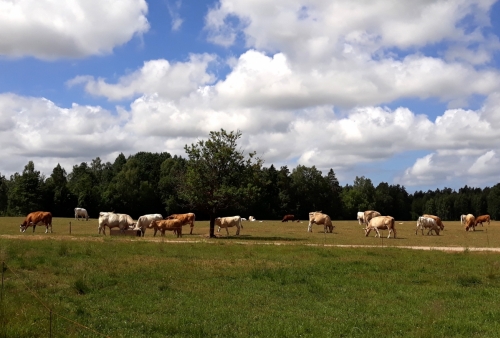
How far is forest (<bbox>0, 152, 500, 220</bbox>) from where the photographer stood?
332 feet

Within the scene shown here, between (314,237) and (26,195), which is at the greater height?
(26,195)

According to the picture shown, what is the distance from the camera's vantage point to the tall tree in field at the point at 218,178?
41531mm

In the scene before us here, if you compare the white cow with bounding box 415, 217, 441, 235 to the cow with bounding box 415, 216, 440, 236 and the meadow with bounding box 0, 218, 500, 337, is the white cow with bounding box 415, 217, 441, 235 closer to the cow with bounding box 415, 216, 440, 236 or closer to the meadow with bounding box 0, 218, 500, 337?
the cow with bounding box 415, 216, 440, 236

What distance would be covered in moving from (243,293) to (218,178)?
26.2 m

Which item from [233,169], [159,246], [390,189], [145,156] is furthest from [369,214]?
[390,189]

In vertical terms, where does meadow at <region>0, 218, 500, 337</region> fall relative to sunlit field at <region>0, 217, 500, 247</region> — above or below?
below

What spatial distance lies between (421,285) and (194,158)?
27.1 metres

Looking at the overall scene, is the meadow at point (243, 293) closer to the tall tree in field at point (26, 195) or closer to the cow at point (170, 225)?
the cow at point (170, 225)

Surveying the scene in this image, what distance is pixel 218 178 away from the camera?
140 feet

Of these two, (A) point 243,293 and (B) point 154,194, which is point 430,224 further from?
(B) point 154,194

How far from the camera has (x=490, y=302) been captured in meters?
16.2

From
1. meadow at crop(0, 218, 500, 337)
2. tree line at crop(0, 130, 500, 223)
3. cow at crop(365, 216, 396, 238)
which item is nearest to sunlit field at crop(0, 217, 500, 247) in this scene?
cow at crop(365, 216, 396, 238)

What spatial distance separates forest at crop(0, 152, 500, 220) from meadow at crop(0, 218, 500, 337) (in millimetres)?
56518

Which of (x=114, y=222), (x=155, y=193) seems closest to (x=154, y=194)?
(x=155, y=193)
